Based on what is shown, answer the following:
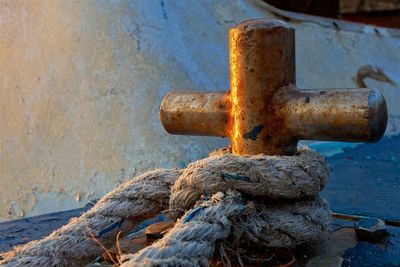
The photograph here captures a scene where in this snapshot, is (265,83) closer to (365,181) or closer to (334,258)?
(334,258)

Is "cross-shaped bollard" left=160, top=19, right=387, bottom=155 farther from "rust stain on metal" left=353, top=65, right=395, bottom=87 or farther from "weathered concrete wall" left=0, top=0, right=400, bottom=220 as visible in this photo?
"rust stain on metal" left=353, top=65, right=395, bottom=87

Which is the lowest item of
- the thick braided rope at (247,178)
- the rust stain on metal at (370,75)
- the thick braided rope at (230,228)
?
the thick braided rope at (230,228)

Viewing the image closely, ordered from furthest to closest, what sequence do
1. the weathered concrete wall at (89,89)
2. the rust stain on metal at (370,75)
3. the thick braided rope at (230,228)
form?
the rust stain on metal at (370,75) → the weathered concrete wall at (89,89) → the thick braided rope at (230,228)

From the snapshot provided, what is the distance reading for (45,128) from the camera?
1.76 m

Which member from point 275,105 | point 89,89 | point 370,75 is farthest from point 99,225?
point 370,75

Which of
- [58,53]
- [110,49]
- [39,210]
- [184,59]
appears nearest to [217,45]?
[184,59]

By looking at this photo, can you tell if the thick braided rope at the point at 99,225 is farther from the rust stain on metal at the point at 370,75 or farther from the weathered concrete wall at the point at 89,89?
the rust stain on metal at the point at 370,75

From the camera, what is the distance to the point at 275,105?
0.79 meters

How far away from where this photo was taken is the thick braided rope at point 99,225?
0.68 meters

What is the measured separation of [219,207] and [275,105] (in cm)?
18

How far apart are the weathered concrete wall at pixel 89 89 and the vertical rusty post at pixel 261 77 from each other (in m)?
0.86

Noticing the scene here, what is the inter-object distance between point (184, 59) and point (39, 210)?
2.44ft

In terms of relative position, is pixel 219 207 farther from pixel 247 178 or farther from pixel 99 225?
pixel 99 225

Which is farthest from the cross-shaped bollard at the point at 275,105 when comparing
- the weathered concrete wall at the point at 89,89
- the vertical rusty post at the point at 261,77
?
the weathered concrete wall at the point at 89,89
